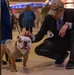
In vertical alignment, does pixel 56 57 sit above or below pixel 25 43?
below

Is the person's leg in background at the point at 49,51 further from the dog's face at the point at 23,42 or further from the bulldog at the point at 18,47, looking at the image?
the dog's face at the point at 23,42

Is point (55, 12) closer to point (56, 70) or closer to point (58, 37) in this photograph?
point (58, 37)

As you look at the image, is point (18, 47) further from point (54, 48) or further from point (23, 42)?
point (54, 48)

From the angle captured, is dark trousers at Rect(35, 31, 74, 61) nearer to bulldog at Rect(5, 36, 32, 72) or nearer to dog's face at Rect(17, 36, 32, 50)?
bulldog at Rect(5, 36, 32, 72)

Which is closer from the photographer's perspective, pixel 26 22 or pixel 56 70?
pixel 56 70

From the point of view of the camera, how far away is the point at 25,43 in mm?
2977

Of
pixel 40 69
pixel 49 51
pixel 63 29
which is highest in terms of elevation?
pixel 63 29

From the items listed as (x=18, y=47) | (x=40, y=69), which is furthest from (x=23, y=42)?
(x=40, y=69)

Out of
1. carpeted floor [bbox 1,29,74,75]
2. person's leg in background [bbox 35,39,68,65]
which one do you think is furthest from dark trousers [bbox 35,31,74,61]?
carpeted floor [bbox 1,29,74,75]

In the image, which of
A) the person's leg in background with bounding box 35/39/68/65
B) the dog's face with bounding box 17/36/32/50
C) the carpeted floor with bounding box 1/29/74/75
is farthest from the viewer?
the person's leg in background with bounding box 35/39/68/65

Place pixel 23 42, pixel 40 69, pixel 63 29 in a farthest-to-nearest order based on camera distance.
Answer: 1. pixel 40 69
2. pixel 63 29
3. pixel 23 42

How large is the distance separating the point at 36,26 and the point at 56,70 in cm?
549

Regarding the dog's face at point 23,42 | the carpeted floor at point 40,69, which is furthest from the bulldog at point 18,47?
the carpeted floor at point 40,69

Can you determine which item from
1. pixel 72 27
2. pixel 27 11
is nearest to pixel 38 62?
pixel 72 27
